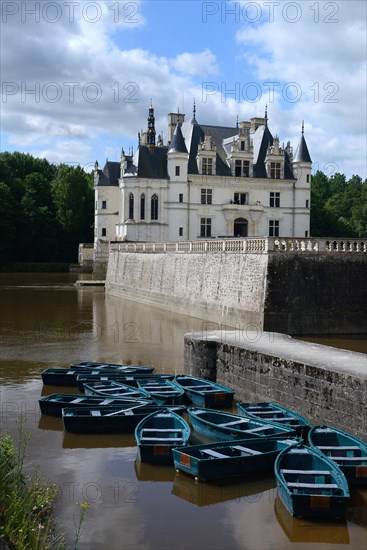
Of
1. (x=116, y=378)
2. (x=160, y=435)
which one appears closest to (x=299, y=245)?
(x=116, y=378)

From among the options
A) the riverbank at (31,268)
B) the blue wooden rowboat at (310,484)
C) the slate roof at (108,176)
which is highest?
the slate roof at (108,176)

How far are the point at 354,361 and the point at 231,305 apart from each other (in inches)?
488

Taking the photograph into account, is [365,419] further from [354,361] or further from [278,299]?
[278,299]

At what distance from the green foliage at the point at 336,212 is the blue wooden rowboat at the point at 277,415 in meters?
56.9

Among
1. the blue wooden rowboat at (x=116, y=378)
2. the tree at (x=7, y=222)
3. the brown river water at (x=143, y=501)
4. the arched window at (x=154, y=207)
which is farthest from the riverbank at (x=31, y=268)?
the blue wooden rowboat at (x=116, y=378)

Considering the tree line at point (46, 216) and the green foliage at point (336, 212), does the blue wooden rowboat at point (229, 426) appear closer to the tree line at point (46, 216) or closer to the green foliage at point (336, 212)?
the green foliage at point (336, 212)

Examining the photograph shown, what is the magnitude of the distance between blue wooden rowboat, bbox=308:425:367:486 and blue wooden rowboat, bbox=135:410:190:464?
213 cm

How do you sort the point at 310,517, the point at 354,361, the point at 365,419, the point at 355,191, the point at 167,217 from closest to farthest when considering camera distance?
the point at 310,517 < the point at 365,419 < the point at 354,361 < the point at 167,217 < the point at 355,191

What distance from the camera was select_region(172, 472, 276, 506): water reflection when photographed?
9477 millimetres

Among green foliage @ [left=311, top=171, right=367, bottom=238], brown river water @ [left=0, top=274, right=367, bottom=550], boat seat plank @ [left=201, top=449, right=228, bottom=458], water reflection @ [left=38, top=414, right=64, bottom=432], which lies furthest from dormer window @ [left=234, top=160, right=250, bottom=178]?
boat seat plank @ [left=201, top=449, right=228, bottom=458]

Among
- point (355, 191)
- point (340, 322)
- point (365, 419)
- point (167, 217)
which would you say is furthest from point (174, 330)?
point (355, 191)

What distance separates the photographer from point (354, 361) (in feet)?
43.5

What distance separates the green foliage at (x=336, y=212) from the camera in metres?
70.7

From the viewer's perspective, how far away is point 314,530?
27.9 ft
